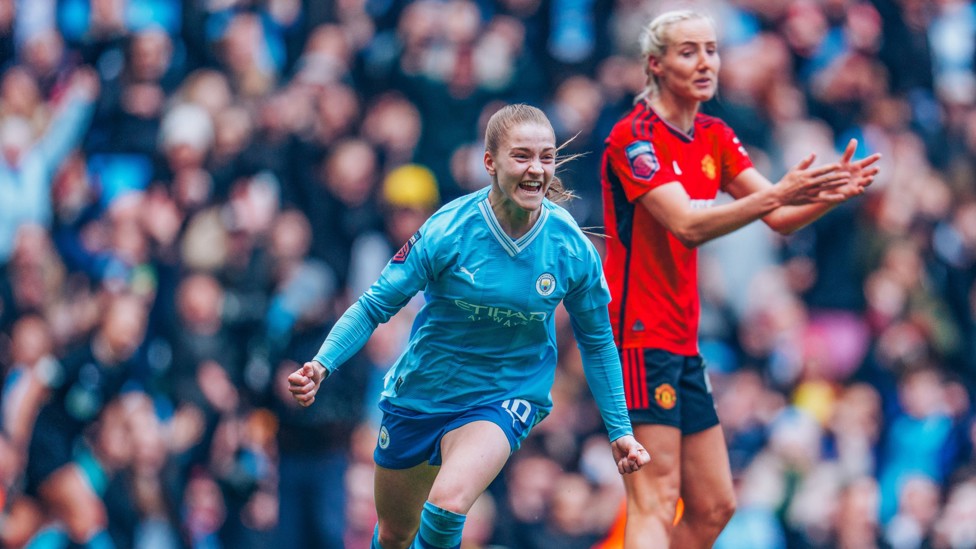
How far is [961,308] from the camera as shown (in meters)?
13.1

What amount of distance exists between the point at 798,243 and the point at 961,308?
159cm

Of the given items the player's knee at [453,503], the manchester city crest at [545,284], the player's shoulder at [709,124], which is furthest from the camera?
the player's shoulder at [709,124]

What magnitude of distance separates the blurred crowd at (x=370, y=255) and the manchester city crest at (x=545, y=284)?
11.8ft

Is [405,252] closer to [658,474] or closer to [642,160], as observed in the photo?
[642,160]

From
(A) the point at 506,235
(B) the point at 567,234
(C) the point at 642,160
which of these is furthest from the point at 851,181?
(A) the point at 506,235

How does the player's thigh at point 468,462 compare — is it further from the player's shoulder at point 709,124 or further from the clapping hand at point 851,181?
the player's shoulder at point 709,124

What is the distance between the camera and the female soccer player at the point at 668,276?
6766mm

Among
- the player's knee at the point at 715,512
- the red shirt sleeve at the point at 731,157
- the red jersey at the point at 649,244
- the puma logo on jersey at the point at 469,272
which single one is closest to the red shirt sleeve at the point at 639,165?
the red jersey at the point at 649,244

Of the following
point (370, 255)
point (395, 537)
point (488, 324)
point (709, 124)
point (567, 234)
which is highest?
point (709, 124)

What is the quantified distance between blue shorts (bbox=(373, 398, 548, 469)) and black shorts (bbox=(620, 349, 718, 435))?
450mm

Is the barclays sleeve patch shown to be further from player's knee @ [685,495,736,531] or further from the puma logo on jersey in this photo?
player's knee @ [685,495,736,531]

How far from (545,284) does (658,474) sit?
1.08 meters

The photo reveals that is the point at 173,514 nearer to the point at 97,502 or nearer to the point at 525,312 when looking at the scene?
the point at 97,502

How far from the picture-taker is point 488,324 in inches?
255
